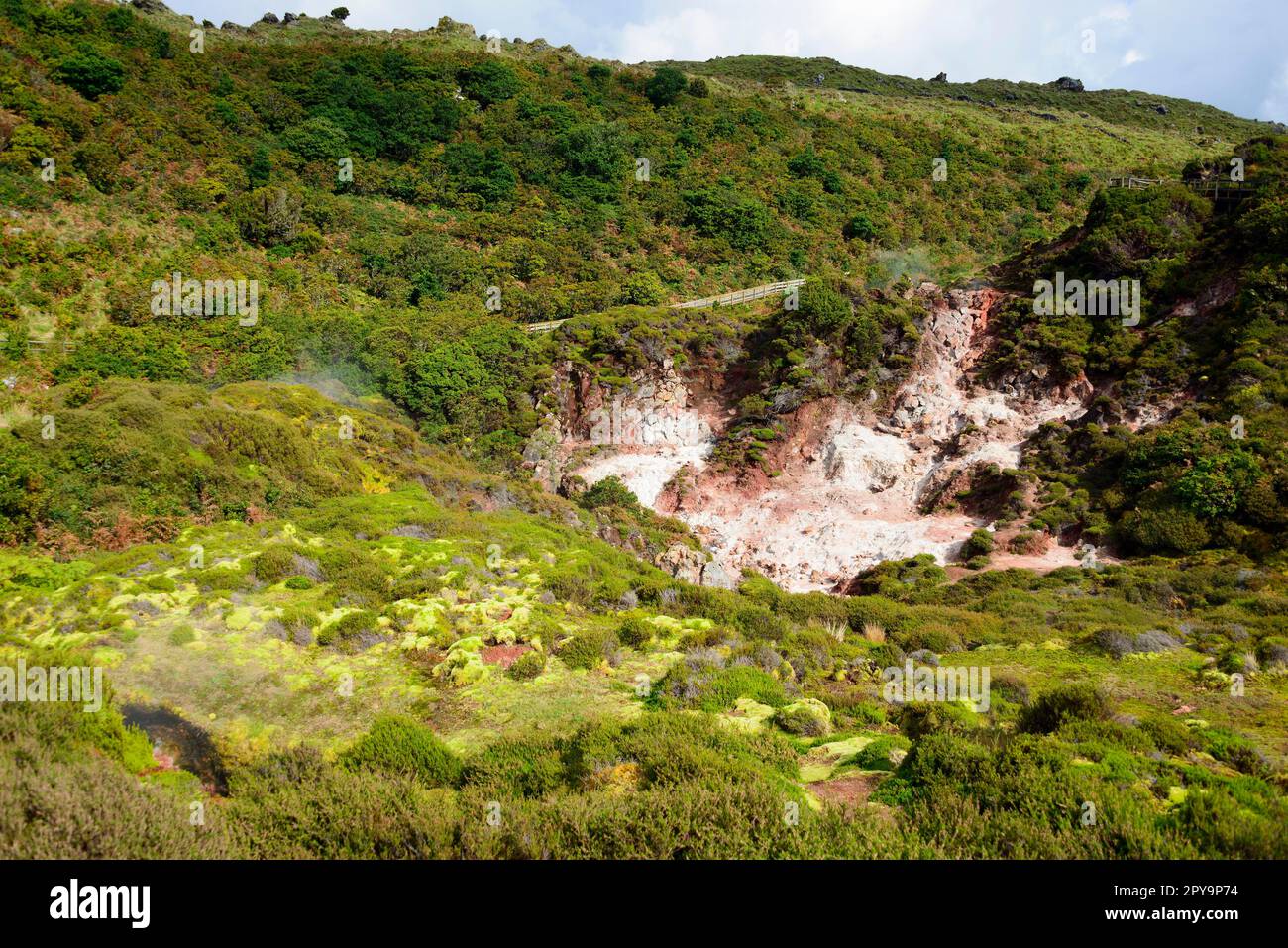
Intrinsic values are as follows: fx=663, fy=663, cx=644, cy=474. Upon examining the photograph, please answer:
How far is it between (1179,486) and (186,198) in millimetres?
49298

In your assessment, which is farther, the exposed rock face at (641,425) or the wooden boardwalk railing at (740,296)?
the wooden boardwalk railing at (740,296)

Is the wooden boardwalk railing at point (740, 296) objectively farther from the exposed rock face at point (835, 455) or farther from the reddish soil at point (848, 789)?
the reddish soil at point (848, 789)

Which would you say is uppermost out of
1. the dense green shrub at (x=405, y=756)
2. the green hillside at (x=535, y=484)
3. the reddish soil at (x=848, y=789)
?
the green hillside at (x=535, y=484)

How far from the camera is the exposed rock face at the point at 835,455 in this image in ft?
89.2

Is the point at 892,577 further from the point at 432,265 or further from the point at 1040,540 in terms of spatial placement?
the point at 432,265

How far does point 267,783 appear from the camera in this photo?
20.5 feet

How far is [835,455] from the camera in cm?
3092

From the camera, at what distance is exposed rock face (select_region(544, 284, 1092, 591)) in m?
27.2

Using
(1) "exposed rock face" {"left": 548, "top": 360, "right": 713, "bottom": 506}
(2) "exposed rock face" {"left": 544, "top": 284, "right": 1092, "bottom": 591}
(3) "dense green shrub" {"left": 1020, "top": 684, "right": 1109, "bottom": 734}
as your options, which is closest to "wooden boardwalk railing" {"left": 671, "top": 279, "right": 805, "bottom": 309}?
(2) "exposed rock face" {"left": 544, "top": 284, "right": 1092, "bottom": 591}

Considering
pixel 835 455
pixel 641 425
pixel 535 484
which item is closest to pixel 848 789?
pixel 535 484

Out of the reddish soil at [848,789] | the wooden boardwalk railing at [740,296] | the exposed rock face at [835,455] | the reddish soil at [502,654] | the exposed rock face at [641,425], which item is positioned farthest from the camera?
the wooden boardwalk railing at [740,296]

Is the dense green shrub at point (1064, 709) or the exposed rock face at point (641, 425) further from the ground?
the exposed rock face at point (641, 425)

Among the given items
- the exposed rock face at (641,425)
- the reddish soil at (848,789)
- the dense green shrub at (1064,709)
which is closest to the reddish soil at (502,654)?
the reddish soil at (848,789)

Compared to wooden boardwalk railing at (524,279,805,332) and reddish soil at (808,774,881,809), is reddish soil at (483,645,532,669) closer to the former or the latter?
reddish soil at (808,774,881,809)
